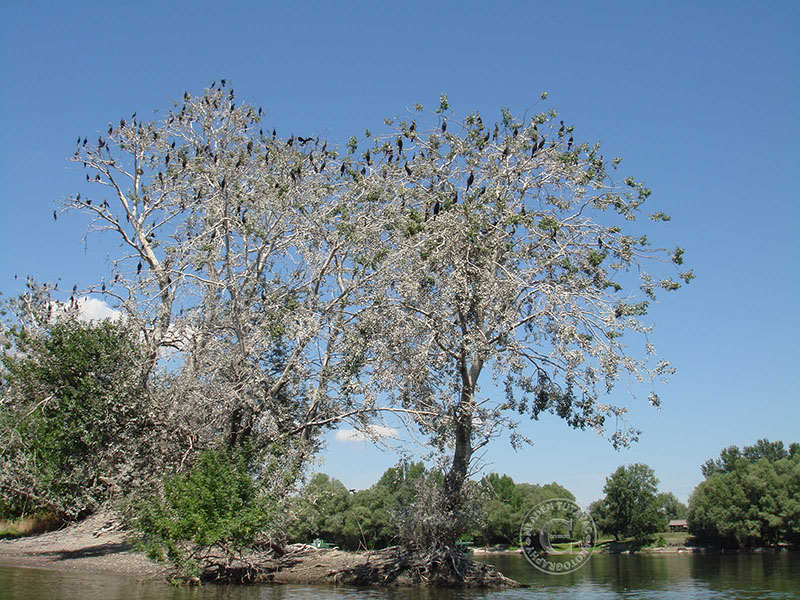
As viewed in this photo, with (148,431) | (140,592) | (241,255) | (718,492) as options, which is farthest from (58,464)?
(718,492)

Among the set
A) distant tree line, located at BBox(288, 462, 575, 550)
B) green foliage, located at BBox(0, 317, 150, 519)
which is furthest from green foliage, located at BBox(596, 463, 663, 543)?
green foliage, located at BBox(0, 317, 150, 519)

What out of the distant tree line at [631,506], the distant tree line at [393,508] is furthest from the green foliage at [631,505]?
the distant tree line at [393,508]

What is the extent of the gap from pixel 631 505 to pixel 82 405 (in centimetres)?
6631

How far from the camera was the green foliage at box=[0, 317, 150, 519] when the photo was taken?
19891mm

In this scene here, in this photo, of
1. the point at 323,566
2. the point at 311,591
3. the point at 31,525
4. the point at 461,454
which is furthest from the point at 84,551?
the point at 461,454

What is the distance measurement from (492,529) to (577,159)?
164ft

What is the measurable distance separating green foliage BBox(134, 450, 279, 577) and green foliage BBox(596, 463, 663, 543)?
204ft

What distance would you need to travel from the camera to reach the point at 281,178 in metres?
21.6

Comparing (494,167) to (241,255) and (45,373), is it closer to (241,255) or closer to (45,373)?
(241,255)

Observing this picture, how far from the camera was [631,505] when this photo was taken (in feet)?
241

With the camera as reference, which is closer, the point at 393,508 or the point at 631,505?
the point at 393,508

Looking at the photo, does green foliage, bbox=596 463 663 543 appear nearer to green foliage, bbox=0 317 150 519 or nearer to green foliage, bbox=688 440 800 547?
green foliage, bbox=688 440 800 547

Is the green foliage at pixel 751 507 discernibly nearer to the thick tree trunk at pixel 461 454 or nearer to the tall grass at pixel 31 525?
the thick tree trunk at pixel 461 454

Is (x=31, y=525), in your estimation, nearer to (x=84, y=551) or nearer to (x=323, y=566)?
(x=84, y=551)
